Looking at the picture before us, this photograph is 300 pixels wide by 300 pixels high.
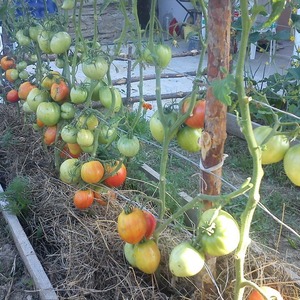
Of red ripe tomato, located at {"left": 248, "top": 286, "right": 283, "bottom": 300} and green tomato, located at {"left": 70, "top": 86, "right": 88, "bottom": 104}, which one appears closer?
red ripe tomato, located at {"left": 248, "top": 286, "right": 283, "bottom": 300}

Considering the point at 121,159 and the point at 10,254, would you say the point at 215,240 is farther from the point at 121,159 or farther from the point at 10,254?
the point at 10,254


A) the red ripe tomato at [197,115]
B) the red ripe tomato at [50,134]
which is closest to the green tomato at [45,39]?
the red ripe tomato at [50,134]

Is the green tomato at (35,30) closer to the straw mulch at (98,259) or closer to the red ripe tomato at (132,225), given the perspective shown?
the straw mulch at (98,259)

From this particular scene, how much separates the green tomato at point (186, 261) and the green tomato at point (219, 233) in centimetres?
4

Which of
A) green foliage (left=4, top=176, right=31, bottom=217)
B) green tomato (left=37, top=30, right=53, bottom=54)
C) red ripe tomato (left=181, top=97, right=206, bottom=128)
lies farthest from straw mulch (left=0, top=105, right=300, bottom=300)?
green tomato (left=37, top=30, right=53, bottom=54)

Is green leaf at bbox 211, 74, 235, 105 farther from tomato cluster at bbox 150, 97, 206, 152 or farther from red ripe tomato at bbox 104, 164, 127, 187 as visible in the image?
red ripe tomato at bbox 104, 164, 127, 187

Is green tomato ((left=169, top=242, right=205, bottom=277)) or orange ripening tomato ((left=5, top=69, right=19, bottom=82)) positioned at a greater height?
green tomato ((left=169, top=242, right=205, bottom=277))

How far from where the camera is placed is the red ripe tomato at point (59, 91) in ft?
7.34

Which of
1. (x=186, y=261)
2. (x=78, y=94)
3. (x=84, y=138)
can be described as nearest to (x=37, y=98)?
(x=78, y=94)

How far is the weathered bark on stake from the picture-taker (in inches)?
51.1

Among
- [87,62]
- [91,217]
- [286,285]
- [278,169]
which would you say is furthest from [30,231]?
[278,169]

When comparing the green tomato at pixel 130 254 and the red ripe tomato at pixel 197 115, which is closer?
the red ripe tomato at pixel 197 115

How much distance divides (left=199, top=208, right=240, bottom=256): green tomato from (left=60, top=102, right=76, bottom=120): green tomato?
112 cm

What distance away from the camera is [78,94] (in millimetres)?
2158
